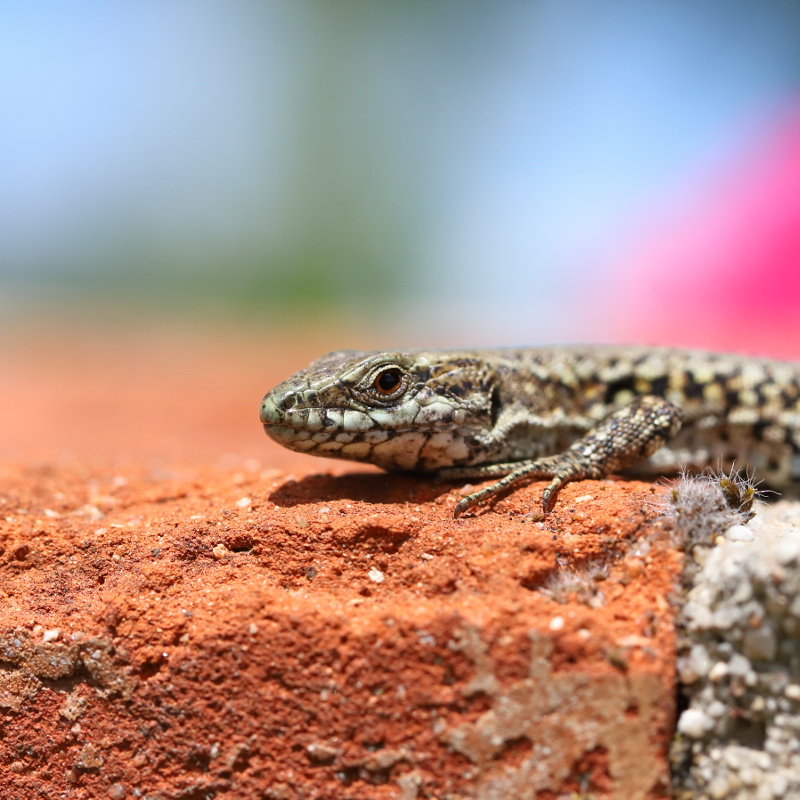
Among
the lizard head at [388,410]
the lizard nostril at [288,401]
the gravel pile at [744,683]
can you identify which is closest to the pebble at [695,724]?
the gravel pile at [744,683]

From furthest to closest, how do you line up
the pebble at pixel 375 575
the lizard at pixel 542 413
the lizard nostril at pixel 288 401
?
the lizard at pixel 542 413 < the lizard nostril at pixel 288 401 < the pebble at pixel 375 575

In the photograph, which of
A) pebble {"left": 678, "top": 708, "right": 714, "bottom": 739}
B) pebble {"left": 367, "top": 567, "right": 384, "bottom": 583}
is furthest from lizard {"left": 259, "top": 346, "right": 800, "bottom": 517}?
pebble {"left": 678, "top": 708, "right": 714, "bottom": 739}

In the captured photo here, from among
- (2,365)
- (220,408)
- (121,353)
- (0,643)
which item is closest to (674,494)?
(0,643)

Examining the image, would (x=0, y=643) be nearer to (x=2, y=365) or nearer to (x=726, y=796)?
(x=726, y=796)

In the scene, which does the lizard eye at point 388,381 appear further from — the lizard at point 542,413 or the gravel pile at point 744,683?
the gravel pile at point 744,683

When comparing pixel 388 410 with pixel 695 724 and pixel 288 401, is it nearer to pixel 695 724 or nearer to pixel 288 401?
pixel 288 401

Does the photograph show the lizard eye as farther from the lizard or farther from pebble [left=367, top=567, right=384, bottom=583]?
pebble [left=367, top=567, right=384, bottom=583]
